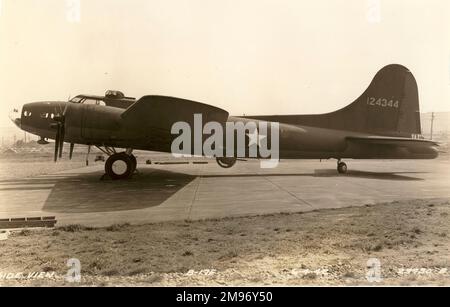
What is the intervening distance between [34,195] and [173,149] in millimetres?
5840

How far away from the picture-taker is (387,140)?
53.0 ft

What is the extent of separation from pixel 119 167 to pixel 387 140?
11552mm

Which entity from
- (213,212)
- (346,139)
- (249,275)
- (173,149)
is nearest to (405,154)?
(346,139)

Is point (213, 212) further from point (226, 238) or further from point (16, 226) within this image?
point (16, 226)

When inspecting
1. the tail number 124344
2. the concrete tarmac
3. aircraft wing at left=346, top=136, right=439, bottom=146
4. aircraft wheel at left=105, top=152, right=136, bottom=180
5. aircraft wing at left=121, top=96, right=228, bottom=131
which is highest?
the tail number 124344

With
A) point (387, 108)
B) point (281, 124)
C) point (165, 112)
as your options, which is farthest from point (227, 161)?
point (387, 108)

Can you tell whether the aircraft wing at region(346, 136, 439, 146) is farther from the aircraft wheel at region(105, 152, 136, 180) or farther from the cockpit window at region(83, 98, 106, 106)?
the cockpit window at region(83, 98, 106, 106)

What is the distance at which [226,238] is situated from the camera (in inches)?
235

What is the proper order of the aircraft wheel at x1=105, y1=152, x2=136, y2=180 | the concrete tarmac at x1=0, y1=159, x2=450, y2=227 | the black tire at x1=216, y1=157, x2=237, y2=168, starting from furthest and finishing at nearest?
the black tire at x1=216, y1=157, x2=237, y2=168 < the aircraft wheel at x1=105, y1=152, x2=136, y2=180 < the concrete tarmac at x1=0, y1=159, x2=450, y2=227

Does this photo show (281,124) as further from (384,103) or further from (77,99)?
(77,99)

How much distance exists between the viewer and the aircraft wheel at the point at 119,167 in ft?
44.3

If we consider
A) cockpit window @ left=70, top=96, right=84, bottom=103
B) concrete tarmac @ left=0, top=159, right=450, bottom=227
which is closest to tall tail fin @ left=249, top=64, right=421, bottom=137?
concrete tarmac @ left=0, top=159, right=450, bottom=227

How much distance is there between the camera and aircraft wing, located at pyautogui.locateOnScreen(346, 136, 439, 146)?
52.5 ft

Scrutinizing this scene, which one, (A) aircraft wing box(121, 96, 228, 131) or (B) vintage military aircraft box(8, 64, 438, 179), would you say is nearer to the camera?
(A) aircraft wing box(121, 96, 228, 131)
